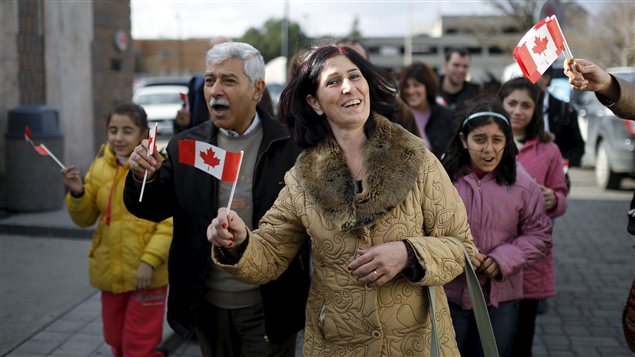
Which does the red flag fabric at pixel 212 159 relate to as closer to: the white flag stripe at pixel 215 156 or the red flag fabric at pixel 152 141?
the white flag stripe at pixel 215 156

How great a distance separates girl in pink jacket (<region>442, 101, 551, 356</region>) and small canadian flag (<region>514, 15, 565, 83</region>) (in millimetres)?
921

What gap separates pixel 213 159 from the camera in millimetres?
2611

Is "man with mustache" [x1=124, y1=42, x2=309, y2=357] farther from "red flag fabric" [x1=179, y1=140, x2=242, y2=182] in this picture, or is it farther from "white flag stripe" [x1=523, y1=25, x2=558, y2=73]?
"white flag stripe" [x1=523, y1=25, x2=558, y2=73]

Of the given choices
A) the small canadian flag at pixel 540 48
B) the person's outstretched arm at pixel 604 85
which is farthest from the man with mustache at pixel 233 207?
the person's outstretched arm at pixel 604 85

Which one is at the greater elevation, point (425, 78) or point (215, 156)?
point (425, 78)

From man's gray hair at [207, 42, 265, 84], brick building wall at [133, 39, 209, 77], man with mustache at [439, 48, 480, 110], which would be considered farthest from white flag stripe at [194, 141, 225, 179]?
brick building wall at [133, 39, 209, 77]

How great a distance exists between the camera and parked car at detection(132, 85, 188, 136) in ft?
74.0

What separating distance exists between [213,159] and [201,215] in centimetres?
64

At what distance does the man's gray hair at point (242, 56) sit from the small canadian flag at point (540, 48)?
A: 45.4 inches

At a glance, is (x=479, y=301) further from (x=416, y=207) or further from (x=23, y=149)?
(x=23, y=149)

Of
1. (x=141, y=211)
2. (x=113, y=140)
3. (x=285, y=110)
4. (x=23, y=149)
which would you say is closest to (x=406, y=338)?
(x=285, y=110)

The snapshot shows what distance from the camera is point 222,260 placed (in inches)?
102

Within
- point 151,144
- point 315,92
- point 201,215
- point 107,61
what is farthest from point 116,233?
point 107,61

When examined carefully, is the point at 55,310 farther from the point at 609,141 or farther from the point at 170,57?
the point at 170,57
